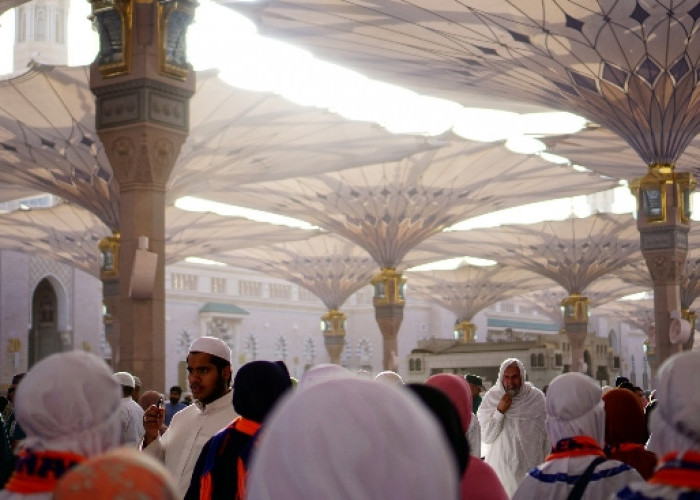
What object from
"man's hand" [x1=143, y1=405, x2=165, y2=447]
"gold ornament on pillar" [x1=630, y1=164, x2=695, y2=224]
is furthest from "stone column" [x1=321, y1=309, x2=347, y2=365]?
"man's hand" [x1=143, y1=405, x2=165, y2=447]

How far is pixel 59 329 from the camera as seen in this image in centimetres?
3503

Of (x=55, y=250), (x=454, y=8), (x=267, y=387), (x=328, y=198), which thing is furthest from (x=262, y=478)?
(x=55, y=250)

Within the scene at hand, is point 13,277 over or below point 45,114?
below

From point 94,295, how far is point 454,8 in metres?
25.2

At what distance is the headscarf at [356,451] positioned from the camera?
4.93 ft

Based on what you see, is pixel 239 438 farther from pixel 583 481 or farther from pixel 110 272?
pixel 110 272

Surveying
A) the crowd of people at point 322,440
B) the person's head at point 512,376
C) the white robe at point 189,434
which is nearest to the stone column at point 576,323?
the person's head at point 512,376

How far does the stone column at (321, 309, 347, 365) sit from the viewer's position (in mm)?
36375

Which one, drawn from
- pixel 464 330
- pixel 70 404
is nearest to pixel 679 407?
pixel 70 404

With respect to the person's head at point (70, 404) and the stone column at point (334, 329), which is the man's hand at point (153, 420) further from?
the stone column at point (334, 329)

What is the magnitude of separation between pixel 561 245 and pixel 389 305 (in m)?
8.53

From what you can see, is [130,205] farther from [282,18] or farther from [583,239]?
[583,239]

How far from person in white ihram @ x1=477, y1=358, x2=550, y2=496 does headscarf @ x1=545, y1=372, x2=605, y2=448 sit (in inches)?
146

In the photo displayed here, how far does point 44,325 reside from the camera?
35.6 m
